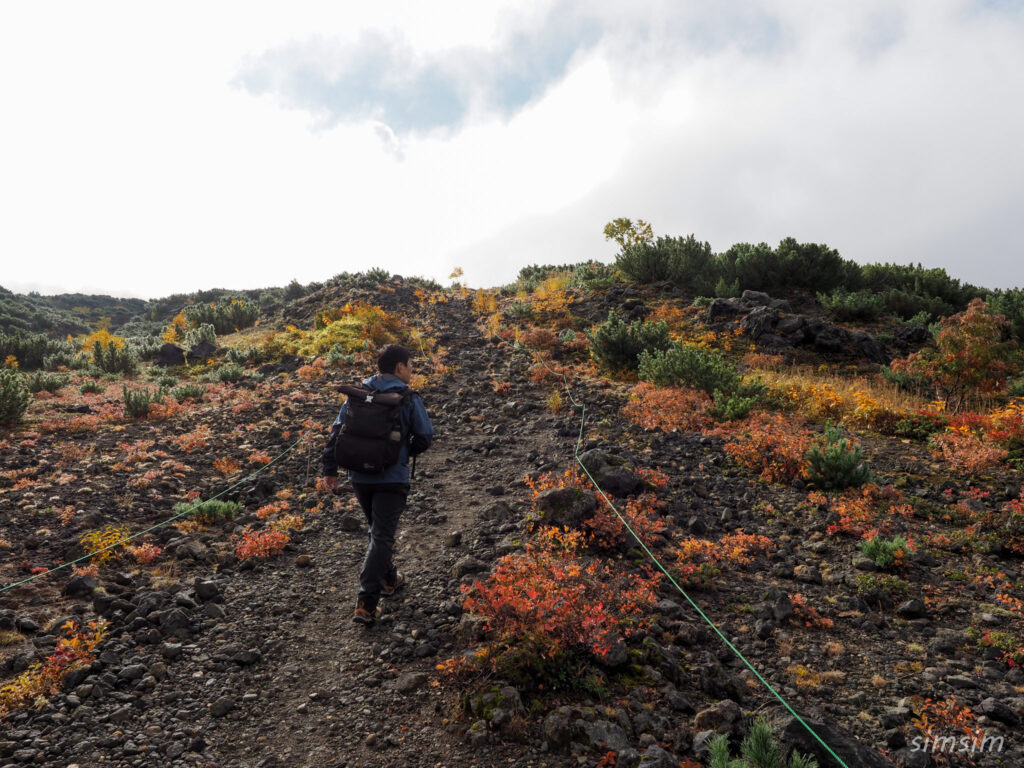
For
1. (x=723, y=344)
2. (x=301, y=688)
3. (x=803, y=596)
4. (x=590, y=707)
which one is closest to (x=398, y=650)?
(x=301, y=688)

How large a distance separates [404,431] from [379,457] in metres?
0.37

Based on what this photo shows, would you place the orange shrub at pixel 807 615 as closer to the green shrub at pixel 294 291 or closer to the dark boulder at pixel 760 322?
the dark boulder at pixel 760 322

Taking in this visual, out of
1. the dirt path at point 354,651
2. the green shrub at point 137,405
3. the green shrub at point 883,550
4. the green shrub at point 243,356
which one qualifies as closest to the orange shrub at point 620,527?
the dirt path at point 354,651

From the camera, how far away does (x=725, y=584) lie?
530cm

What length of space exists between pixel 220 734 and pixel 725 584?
4463mm

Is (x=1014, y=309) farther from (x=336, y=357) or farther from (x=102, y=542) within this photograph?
(x=102, y=542)

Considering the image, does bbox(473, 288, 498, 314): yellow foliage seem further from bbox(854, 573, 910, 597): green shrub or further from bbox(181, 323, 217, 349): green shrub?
bbox(854, 573, 910, 597): green shrub

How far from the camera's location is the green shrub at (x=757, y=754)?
291cm

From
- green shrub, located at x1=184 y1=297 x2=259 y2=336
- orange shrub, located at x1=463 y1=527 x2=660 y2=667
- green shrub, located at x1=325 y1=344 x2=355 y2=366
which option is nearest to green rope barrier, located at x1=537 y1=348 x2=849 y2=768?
orange shrub, located at x1=463 y1=527 x2=660 y2=667

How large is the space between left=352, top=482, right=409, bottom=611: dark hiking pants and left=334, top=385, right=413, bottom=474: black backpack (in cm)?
24

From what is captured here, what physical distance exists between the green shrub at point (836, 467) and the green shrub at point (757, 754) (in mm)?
4895

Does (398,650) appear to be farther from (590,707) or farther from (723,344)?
(723,344)

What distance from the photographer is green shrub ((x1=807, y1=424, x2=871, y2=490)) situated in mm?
7035

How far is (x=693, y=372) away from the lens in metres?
10.8
